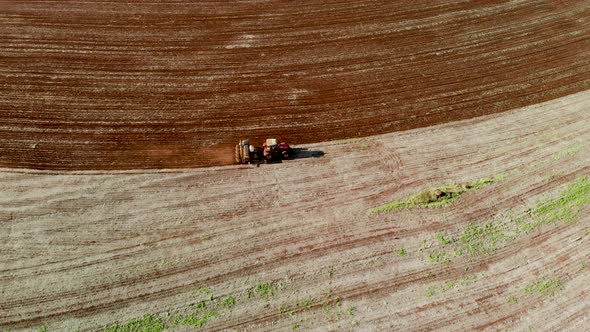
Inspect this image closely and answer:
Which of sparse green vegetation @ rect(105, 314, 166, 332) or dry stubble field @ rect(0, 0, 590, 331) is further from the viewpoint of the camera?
dry stubble field @ rect(0, 0, 590, 331)

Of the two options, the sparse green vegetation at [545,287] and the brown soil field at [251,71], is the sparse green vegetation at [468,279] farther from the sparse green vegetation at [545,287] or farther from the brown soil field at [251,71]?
the brown soil field at [251,71]

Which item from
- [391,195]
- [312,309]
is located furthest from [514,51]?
[312,309]

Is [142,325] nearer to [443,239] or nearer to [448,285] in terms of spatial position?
[448,285]

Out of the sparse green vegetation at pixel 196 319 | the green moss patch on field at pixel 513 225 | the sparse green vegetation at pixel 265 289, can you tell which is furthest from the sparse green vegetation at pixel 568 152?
the sparse green vegetation at pixel 196 319

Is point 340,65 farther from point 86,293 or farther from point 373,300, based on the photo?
point 86,293

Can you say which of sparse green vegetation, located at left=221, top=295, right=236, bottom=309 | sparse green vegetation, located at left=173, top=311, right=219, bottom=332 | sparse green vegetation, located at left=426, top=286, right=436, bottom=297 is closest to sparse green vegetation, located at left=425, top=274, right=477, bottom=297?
sparse green vegetation, located at left=426, top=286, right=436, bottom=297

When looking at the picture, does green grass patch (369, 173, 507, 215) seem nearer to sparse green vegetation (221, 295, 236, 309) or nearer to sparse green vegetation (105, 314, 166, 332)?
sparse green vegetation (221, 295, 236, 309)

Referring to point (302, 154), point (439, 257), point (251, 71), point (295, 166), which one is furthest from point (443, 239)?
point (251, 71)
